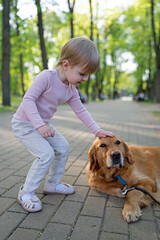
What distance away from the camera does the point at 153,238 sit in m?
2.19

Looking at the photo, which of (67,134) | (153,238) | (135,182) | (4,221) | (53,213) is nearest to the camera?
(153,238)

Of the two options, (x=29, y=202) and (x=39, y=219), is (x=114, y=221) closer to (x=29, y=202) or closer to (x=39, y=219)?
(x=39, y=219)

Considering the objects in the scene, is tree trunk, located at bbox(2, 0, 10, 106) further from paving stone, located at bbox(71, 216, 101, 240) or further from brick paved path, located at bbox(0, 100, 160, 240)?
paving stone, located at bbox(71, 216, 101, 240)

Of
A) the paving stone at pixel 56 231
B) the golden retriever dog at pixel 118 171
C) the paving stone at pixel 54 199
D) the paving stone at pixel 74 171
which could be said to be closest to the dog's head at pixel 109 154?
the golden retriever dog at pixel 118 171

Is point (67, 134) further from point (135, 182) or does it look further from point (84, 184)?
point (135, 182)

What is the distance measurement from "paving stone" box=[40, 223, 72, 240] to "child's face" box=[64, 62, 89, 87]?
1554mm

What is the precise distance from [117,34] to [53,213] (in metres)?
35.0

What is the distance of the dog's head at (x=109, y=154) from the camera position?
288cm

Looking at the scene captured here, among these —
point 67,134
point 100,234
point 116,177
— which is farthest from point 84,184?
point 67,134

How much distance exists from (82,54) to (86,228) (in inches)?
71.1

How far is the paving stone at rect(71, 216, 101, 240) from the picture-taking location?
7.17ft

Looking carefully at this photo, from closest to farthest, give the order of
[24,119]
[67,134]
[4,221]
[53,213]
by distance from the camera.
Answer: [4,221]
[53,213]
[24,119]
[67,134]

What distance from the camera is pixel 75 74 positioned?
2.66 m

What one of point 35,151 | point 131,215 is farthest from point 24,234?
point 131,215
